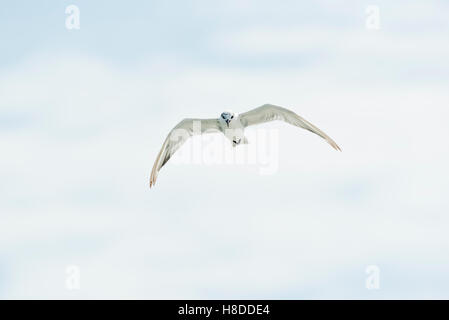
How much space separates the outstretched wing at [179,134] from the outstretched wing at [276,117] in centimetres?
158

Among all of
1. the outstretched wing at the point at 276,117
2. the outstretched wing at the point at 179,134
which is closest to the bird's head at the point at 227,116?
the outstretched wing at the point at 179,134

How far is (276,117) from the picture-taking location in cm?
3469

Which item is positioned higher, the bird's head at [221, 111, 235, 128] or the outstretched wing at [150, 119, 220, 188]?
the bird's head at [221, 111, 235, 128]

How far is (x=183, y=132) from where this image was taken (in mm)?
34469

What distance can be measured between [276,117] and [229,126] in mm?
2329

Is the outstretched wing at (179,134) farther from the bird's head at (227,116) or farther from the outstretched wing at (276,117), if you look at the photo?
the outstretched wing at (276,117)

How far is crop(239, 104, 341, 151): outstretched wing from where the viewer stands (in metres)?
34.2

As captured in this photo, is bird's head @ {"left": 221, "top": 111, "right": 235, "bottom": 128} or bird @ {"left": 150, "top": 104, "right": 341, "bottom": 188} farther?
bird @ {"left": 150, "top": 104, "right": 341, "bottom": 188}

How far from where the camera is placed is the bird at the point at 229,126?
3422cm

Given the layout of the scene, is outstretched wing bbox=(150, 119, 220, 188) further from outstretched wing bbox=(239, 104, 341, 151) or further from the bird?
outstretched wing bbox=(239, 104, 341, 151)

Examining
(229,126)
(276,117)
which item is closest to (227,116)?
(229,126)

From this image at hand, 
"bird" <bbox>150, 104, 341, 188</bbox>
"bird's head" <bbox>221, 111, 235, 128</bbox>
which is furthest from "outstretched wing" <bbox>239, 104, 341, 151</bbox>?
"bird's head" <bbox>221, 111, 235, 128</bbox>
